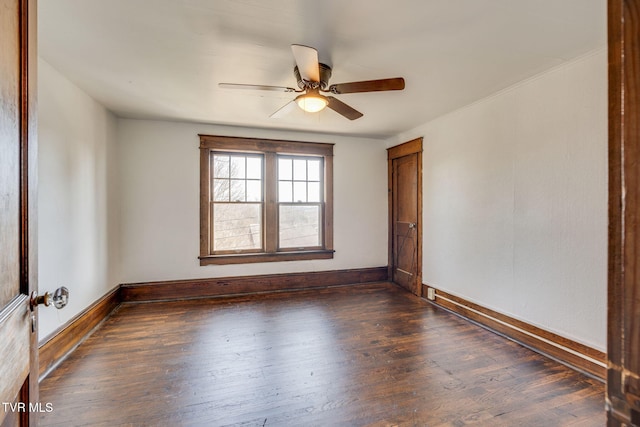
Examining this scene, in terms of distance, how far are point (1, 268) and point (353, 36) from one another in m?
2.14

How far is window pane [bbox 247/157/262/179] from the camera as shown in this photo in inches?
174

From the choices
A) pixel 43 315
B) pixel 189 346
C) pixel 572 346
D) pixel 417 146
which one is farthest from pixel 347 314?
pixel 43 315

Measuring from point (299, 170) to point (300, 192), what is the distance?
35cm

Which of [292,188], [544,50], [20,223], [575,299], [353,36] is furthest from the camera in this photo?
[292,188]

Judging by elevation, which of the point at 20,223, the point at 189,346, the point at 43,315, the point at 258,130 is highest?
the point at 258,130

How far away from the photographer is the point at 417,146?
4.26 meters

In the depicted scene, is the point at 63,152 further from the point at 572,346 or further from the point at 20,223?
the point at 572,346

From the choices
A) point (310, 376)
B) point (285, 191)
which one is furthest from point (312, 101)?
point (285, 191)

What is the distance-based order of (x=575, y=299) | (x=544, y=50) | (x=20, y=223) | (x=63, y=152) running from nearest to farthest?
(x=20, y=223) < (x=544, y=50) < (x=575, y=299) < (x=63, y=152)

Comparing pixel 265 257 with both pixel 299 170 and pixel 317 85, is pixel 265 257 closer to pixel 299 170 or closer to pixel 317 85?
pixel 299 170

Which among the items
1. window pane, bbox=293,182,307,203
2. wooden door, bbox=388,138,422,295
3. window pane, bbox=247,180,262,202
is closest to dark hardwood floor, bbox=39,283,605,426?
wooden door, bbox=388,138,422,295

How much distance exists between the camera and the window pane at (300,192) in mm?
4617

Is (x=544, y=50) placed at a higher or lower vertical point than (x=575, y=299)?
higher

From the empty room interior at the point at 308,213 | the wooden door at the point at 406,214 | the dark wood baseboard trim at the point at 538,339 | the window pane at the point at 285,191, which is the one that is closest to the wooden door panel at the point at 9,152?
the empty room interior at the point at 308,213
